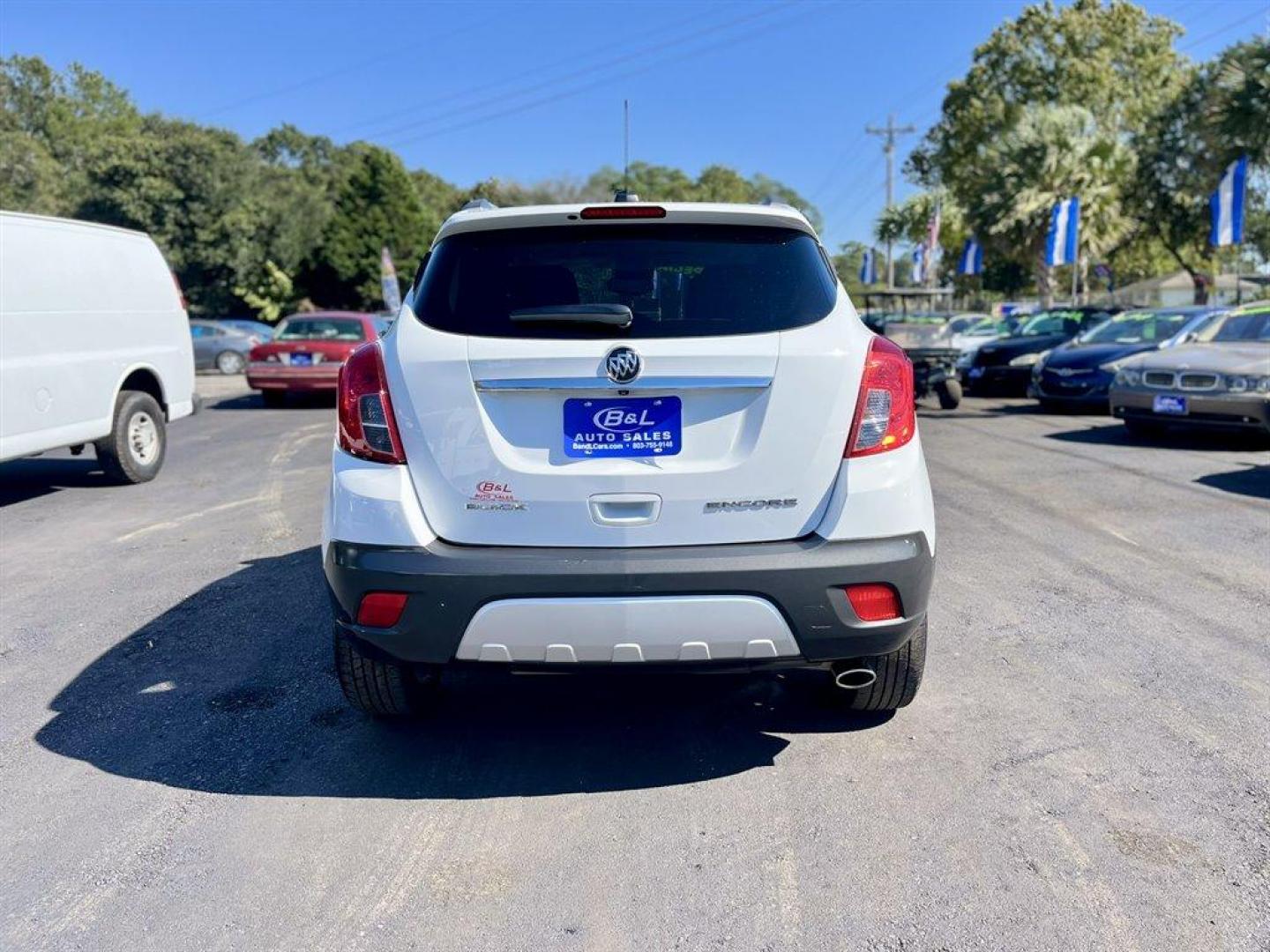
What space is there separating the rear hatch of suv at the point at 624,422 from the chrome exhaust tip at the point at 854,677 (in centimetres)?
59

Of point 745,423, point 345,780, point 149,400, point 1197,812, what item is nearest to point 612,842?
point 345,780

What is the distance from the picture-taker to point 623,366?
3193 millimetres

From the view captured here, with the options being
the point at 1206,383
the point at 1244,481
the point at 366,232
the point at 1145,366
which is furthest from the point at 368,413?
the point at 366,232

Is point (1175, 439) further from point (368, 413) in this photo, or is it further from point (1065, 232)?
point (1065, 232)

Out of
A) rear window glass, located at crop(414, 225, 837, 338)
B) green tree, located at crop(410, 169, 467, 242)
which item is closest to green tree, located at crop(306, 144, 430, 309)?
green tree, located at crop(410, 169, 467, 242)

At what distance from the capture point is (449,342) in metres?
3.30

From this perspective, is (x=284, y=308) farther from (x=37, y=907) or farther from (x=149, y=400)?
(x=37, y=907)

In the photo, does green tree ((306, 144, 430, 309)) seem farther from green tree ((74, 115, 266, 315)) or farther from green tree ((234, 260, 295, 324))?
green tree ((74, 115, 266, 315))

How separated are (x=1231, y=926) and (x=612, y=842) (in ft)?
5.24

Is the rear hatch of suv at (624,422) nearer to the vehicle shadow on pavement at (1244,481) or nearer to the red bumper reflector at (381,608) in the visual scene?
the red bumper reflector at (381,608)

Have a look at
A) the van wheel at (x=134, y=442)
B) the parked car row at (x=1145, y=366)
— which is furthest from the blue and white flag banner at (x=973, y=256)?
the van wheel at (x=134, y=442)

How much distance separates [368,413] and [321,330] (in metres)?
15.2

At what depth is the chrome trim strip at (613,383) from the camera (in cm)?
319

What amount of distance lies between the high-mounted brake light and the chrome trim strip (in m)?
0.65
